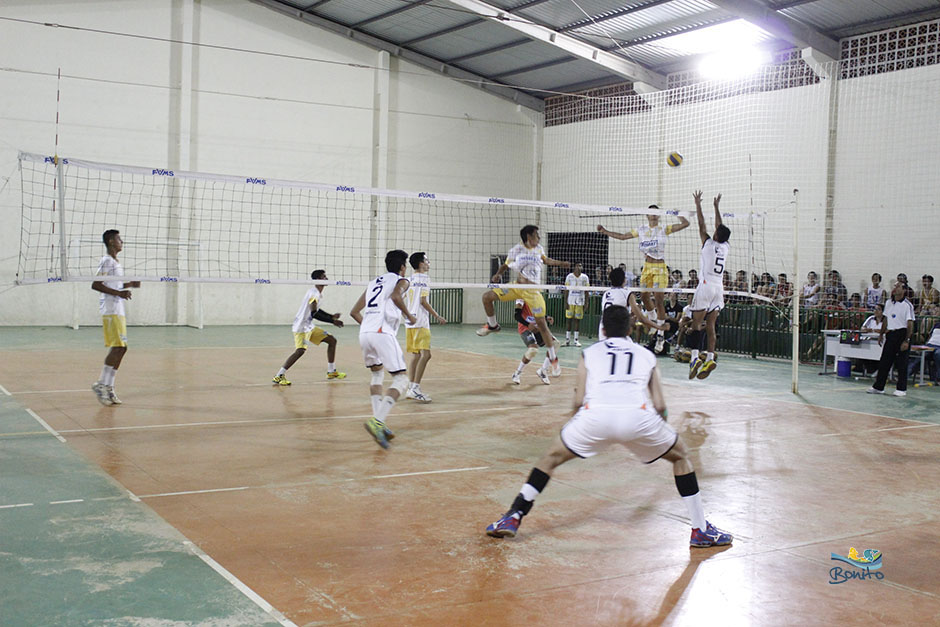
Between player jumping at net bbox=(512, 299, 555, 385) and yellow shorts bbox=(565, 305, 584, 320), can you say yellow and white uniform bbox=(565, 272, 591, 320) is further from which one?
player jumping at net bbox=(512, 299, 555, 385)

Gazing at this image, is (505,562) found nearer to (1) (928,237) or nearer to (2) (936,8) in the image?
(1) (928,237)

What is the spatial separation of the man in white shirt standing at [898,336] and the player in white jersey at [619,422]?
904cm

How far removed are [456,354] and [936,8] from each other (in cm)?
1236

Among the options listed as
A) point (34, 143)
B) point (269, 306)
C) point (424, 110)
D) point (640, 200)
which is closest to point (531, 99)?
point (424, 110)

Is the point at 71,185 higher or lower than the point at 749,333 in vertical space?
higher

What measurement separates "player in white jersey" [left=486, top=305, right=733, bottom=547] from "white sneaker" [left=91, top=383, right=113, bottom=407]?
6.64m

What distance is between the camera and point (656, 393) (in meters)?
5.31

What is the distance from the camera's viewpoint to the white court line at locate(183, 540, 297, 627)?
4.08 m

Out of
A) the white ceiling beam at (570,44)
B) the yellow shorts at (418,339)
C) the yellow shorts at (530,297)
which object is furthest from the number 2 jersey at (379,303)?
the white ceiling beam at (570,44)

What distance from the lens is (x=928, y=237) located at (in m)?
18.2

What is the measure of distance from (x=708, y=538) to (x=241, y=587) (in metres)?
2.83

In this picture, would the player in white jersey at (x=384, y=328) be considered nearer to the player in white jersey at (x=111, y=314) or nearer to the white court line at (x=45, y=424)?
the white court line at (x=45, y=424)

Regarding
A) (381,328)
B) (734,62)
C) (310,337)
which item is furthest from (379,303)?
(734,62)

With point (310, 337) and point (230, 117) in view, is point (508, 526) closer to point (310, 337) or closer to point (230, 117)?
point (310, 337)
